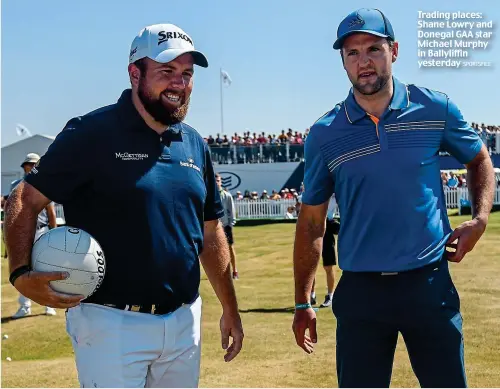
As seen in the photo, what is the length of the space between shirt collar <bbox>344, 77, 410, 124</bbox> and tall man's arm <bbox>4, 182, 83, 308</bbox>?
1688 mm

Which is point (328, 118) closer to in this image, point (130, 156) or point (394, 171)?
point (394, 171)

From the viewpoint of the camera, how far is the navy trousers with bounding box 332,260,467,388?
4047 mm

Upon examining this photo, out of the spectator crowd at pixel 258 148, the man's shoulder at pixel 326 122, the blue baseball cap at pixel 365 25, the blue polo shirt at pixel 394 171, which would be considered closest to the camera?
the blue polo shirt at pixel 394 171

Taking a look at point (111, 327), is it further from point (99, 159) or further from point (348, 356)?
point (348, 356)

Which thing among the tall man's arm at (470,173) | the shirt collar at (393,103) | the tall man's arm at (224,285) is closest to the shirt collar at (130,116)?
the tall man's arm at (224,285)

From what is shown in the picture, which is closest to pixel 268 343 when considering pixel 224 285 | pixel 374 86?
pixel 224 285

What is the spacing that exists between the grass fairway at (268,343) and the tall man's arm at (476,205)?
10.0 ft

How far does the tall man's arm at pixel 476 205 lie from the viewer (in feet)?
13.5

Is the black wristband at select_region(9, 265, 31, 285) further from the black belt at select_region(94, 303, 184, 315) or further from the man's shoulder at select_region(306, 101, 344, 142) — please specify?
the man's shoulder at select_region(306, 101, 344, 142)

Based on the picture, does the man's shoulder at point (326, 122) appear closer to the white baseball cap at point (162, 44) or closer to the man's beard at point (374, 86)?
the man's beard at point (374, 86)

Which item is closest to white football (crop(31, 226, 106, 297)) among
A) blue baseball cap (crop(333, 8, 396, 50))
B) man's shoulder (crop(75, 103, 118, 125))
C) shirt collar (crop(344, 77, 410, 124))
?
man's shoulder (crop(75, 103, 118, 125))

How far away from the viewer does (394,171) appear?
13.4 feet

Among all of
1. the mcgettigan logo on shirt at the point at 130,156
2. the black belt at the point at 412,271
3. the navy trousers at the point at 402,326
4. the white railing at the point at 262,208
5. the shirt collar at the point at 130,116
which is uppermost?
the shirt collar at the point at 130,116

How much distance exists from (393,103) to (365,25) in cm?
45
